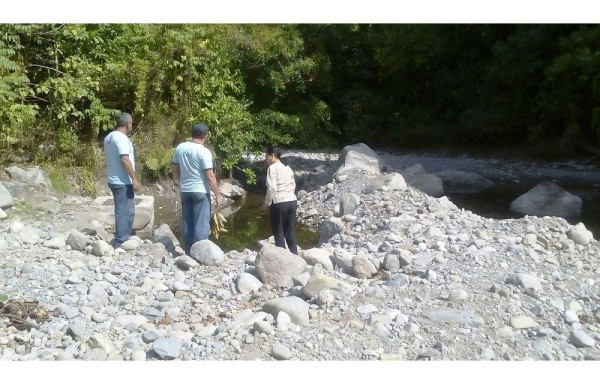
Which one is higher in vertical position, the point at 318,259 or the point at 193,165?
the point at 193,165

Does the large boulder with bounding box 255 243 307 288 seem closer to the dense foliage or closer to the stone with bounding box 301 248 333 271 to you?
the stone with bounding box 301 248 333 271

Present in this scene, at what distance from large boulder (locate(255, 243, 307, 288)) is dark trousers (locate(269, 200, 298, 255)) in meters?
0.95

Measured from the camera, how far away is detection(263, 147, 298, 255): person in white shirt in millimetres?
7184

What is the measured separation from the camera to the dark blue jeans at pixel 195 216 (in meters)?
7.24

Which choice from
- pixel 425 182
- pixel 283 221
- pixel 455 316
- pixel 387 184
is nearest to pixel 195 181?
pixel 283 221

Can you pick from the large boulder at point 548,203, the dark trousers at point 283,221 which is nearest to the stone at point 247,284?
the dark trousers at point 283,221

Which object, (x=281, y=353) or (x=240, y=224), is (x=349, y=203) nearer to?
(x=240, y=224)

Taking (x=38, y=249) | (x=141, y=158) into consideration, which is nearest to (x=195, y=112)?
(x=141, y=158)

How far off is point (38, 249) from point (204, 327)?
Answer: 2.81 meters

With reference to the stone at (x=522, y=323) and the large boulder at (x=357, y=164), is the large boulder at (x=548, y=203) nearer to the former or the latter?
the large boulder at (x=357, y=164)

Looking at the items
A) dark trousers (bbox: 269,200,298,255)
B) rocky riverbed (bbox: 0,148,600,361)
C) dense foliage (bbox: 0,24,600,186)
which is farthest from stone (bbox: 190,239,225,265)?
dense foliage (bbox: 0,24,600,186)

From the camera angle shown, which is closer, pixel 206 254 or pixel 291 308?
pixel 291 308

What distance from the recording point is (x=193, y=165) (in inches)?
280

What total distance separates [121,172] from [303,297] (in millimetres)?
2758
